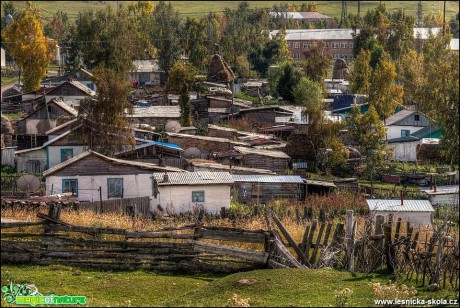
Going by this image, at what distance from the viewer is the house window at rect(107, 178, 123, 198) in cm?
2773

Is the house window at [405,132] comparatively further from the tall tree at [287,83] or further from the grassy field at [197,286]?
the grassy field at [197,286]

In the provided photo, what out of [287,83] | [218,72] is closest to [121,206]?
[287,83]

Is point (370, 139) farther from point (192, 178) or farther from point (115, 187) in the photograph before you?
point (115, 187)

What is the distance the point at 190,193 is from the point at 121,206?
3279 millimetres

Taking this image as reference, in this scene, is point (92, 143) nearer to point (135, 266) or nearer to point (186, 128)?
point (186, 128)

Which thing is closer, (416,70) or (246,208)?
(246,208)

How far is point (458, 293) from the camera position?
1306 cm

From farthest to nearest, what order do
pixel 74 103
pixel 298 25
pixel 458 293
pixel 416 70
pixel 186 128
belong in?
pixel 298 25 < pixel 416 70 < pixel 74 103 < pixel 186 128 < pixel 458 293

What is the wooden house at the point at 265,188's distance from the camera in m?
31.2

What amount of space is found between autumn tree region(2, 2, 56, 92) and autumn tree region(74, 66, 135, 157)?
63.6 ft

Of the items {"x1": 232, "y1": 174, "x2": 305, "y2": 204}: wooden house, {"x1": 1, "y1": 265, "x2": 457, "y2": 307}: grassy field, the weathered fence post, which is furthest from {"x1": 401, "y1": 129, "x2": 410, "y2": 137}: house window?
{"x1": 1, "y1": 265, "x2": 457, "y2": 307}: grassy field

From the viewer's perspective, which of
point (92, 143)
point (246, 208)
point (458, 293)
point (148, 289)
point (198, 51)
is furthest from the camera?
point (198, 51)

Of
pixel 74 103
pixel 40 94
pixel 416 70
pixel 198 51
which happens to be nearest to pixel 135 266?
pixel 74 103

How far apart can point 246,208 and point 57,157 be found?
10947 millimetres
